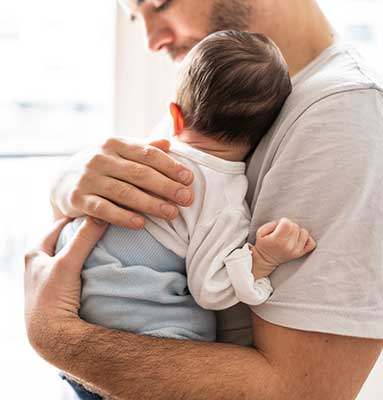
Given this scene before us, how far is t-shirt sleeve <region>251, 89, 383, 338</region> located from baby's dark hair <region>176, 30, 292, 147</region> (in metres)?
0.11

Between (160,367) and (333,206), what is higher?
(333,206)

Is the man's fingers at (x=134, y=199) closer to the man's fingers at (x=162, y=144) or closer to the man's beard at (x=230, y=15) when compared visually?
the man's fingers at (x=162, y=144)

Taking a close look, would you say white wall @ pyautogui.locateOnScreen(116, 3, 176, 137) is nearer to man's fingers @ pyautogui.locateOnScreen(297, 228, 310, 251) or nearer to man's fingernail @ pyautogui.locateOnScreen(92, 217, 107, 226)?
man's fingernail @ pyautogui.locateOnScreen(92, 217, 107, 226)

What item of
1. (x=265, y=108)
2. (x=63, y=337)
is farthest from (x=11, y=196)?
(x=265, y=108)

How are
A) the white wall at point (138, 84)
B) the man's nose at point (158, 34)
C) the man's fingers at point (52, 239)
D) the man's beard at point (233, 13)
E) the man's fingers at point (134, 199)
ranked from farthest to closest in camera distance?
1. the white wall at point (138, 84)
2. the man's nose at point (158, 34)
3. the man's beard at point (233, 13)
4. the man's fingers at point (52, 239)
5. the man's fingers at point (134, 199)

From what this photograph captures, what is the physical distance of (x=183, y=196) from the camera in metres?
1.00

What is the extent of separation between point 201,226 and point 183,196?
56 mm

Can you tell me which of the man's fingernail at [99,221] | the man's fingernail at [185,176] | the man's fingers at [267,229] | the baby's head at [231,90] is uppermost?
the baby's head at [231,90]

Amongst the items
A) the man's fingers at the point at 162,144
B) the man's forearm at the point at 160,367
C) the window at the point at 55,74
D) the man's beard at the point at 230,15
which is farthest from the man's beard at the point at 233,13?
the window at the point at 55,74

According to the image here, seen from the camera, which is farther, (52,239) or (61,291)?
(52,239)

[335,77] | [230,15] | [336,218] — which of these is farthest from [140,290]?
[230,15]

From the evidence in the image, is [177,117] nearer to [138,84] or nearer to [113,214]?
[113,214]

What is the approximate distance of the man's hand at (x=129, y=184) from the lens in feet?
3.32

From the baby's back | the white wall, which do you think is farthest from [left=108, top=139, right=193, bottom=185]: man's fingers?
the white wall
